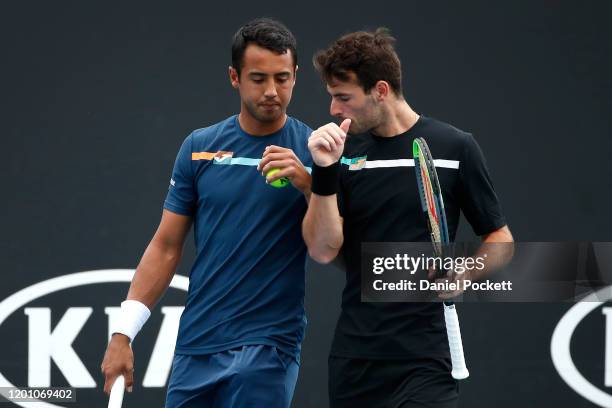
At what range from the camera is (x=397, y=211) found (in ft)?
12.5

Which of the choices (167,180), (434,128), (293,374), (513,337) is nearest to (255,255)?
(293,374)

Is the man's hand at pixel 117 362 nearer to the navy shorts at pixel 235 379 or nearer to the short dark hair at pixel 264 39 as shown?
the navy shorts at pixel 235 379

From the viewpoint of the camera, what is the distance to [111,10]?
548 cm

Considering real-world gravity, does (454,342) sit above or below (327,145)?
below

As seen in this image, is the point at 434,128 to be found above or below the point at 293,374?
above

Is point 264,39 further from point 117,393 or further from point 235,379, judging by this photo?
point 117,393

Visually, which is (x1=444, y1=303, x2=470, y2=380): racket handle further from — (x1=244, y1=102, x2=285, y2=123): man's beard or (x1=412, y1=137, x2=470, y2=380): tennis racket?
(x1=244, y1=102, x2=285, y2=123): man's beard

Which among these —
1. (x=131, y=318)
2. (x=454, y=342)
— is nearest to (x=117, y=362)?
(x=131, y=318)

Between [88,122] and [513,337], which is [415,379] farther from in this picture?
[88,122]

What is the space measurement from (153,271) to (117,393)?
480mm

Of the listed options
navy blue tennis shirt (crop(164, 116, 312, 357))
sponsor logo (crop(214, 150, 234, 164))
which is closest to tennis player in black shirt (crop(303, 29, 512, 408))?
navy blue tennis shirt (crop(164, 116, 312, 357))

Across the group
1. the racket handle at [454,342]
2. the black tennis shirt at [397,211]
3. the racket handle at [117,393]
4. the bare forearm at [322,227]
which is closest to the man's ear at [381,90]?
the black tennis shirt at [397,211]

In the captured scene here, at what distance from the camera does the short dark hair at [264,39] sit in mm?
3812

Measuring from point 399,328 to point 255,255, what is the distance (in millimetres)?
517
